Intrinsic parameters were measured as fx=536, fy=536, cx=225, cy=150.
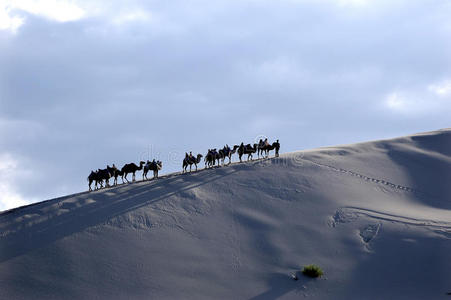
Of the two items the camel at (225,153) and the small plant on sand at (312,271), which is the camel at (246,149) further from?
the small plant on sand at (312,271)

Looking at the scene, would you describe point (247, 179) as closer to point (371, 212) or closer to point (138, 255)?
point (371, 212)

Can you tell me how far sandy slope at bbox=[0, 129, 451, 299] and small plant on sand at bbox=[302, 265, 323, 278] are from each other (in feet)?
1.11

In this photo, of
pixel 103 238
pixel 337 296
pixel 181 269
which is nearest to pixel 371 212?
pixel 337 296

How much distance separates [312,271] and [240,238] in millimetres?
3981

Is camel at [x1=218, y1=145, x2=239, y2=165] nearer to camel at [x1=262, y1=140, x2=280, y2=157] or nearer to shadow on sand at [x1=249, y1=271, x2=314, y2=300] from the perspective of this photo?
camel at [x1=262, y1=140, x2=280, y2=157]

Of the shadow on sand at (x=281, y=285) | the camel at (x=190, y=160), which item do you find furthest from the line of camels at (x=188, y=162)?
the shadow on sand at (x=281, y=285)

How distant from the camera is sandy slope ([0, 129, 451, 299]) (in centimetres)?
2106

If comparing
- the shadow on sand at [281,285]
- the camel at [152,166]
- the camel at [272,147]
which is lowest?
the shadow on sand at [281,285]

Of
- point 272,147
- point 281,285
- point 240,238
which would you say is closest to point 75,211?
point 240,238

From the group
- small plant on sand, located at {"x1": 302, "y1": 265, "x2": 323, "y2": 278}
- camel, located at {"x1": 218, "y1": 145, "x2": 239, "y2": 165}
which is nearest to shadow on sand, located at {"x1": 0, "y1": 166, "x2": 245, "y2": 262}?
camel, located at {"x1": 218, "y1": 145, "x2": 239, "y2": 165}

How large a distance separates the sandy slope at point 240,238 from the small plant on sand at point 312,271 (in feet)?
1.11

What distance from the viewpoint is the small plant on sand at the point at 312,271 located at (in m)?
21.6

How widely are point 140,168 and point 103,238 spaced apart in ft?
29.7

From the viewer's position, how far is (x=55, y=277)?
70.4 ft
